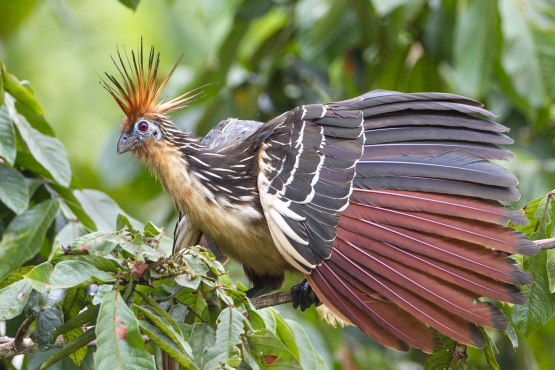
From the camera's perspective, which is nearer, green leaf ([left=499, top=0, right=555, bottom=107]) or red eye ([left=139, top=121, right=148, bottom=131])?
red eye ([left=139, top=121, right=148, bottom=131])

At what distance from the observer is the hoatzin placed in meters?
1.83

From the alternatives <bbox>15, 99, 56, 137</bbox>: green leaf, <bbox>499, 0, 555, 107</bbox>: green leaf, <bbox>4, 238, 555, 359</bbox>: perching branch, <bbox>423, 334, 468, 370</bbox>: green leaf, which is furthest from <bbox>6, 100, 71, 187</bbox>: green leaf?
<bbox>499, 0, 555, 107</bbox>: green leaf

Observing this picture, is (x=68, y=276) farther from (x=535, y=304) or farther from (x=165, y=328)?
(x=535, y=304)

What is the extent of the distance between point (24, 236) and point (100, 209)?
1.11ft

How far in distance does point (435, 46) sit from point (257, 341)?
8.89ft

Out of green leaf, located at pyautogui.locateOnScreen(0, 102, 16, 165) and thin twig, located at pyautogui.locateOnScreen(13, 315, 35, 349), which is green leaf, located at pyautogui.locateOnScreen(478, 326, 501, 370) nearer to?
thin twig, located at pyautogui.locateOnScreen(13, 315, 35, 349)

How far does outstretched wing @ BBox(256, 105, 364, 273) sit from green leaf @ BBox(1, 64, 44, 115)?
2.93 ft

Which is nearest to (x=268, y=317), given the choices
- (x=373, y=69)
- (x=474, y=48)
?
(x=474, y=48)

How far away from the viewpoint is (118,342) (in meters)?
1.35

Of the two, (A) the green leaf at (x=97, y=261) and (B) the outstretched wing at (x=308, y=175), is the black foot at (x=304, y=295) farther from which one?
(A) the green leaf at (x=97, y=261)

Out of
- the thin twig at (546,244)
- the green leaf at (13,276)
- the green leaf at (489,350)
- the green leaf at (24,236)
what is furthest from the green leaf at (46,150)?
the thin twig at (546,244)

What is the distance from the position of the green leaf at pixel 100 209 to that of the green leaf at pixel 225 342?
942mm

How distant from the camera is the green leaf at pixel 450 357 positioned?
1847mm

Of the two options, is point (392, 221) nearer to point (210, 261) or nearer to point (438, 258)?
point (438, 258)
